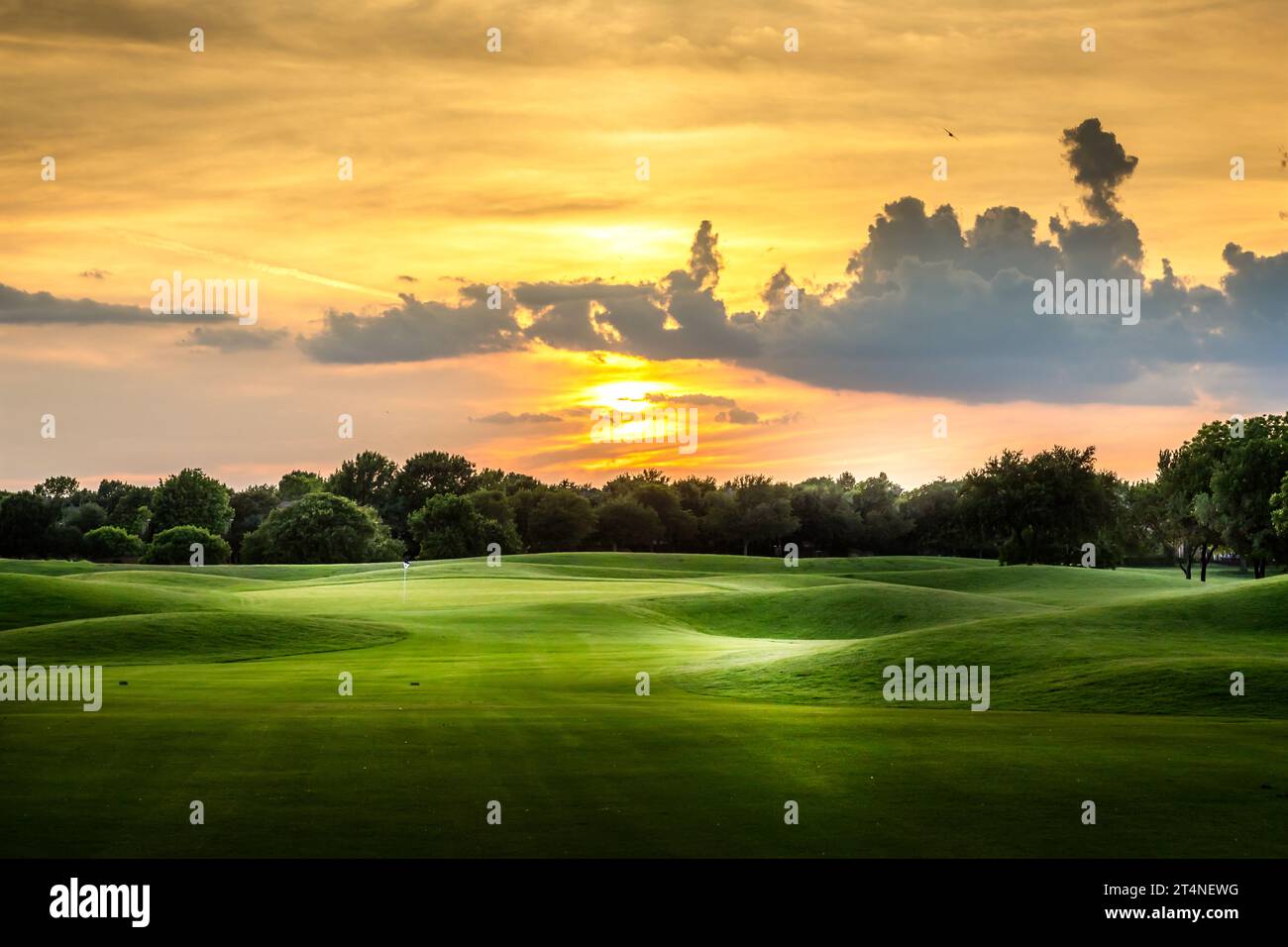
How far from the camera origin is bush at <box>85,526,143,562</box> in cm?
16050

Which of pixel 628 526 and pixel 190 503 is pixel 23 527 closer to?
pixel 190 503

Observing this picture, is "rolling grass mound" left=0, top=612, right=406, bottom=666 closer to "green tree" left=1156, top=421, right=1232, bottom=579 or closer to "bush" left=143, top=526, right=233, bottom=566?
"green tree" left=1156, top=421, right=1232, bottom=579

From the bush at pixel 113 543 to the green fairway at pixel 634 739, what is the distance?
105m

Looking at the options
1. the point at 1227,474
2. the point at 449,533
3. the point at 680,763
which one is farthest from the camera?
the point at 449,533

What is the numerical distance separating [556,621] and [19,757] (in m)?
43.4

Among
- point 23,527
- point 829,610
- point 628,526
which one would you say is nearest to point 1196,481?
point 829,610

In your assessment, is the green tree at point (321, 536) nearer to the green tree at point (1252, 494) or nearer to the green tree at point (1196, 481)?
the green tree at point (1196, 481)

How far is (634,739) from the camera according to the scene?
2417cm

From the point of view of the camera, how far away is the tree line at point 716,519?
10775 cm

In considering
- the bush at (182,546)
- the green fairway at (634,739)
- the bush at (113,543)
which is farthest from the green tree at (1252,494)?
the bush at (113,543)

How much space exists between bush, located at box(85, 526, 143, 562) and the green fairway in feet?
343
